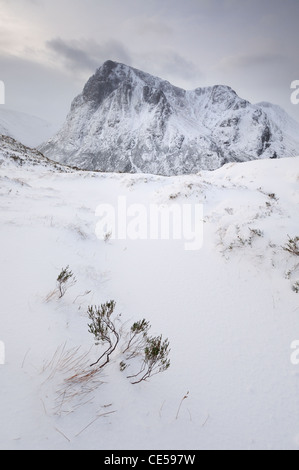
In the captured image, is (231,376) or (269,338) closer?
(231,376)

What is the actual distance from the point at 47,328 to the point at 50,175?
577 inches

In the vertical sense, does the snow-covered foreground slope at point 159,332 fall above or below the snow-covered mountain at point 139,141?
below

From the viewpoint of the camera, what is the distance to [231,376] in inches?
113

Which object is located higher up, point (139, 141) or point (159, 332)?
point (139, 141)

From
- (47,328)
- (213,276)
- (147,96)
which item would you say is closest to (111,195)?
(213,276)

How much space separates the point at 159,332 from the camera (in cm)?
347

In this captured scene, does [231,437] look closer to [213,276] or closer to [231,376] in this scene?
[231,376]

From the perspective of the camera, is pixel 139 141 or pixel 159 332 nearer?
pixel 159 332

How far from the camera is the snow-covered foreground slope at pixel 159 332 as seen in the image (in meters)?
2.05

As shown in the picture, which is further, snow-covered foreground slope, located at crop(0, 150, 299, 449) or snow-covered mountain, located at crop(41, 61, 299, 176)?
snow-covered mountain, located at crop(41, 61, 299, 176)

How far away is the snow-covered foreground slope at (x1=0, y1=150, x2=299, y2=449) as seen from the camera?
80.6 inches

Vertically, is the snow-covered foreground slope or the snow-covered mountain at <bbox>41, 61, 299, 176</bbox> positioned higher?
the snow-covered mountain at <bbox>41, 61, 299, 176</bbox>

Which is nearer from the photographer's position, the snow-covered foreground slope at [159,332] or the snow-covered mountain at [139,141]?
the snow-covered foreground slope at [159,332]

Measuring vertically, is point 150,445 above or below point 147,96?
below
